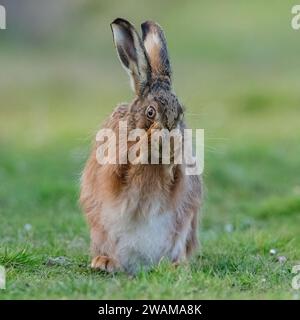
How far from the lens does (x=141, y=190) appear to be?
7723mm

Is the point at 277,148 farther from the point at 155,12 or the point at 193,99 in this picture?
the point at 155,12

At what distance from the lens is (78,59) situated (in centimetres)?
3053

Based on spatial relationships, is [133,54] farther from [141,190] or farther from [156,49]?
[141,190]

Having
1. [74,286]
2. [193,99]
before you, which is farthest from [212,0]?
[74,286]

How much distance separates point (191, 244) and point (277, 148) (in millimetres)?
8692

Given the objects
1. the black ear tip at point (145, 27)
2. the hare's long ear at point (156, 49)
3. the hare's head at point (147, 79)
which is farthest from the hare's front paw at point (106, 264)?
the black ear tip at point (145, 27)

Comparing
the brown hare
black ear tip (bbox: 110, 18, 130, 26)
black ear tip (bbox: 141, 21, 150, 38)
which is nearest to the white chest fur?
the brown hare

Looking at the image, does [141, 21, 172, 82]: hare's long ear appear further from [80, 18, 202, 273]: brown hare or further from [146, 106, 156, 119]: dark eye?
[146, 106, 156, 119]: dark eye

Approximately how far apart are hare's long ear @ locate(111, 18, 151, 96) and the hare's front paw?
56.7 inches

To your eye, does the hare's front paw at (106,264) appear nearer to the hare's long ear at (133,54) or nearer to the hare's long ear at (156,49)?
the hare's long ear at (133,54)

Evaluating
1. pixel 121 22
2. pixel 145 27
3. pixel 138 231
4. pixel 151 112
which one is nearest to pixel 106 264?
pixel 138 231

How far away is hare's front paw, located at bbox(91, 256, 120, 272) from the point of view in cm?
792

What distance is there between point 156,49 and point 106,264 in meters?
1.89

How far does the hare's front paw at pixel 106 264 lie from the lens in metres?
7.92
